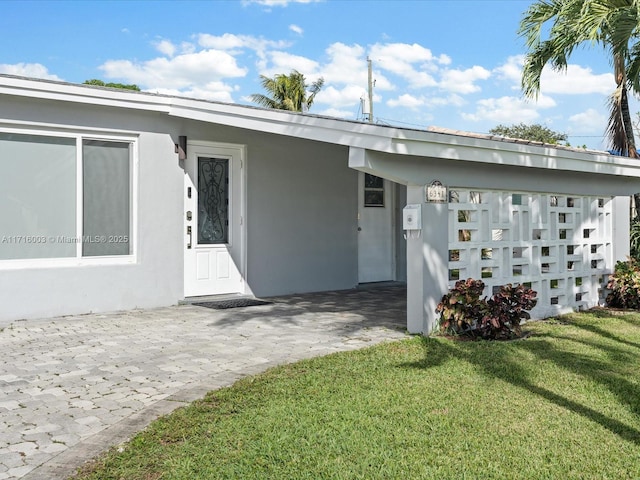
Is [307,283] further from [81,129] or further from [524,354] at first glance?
[524,354]

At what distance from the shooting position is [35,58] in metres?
28.1

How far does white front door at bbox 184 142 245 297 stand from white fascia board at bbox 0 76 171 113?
3.26 feet

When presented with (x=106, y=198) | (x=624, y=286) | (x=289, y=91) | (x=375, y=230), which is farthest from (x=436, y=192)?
(x=289, y=91)

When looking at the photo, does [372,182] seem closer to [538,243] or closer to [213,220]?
[213,220]

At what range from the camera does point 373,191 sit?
12.3 m

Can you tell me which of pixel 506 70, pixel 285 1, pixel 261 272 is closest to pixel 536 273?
pixel 261 272

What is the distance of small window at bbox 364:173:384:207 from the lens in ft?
39.9

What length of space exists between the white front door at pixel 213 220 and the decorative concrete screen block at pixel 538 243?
356 centimetres

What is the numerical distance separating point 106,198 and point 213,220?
5.91 ft

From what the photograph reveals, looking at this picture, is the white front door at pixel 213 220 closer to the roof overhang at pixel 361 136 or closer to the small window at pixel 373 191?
the roof overhang at pixel 361 136

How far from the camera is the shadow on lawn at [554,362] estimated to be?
4.40 m

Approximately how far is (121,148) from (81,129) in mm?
625

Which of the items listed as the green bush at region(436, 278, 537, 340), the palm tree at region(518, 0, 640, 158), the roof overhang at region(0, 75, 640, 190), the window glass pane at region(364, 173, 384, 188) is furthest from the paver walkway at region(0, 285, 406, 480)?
the palm tree at region(518, 0, 640, 158)

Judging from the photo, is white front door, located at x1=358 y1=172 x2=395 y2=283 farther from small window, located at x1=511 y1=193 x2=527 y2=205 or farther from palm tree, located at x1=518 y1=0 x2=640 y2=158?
small window, located at x1=511 y1=193 x2=527 y2=205
